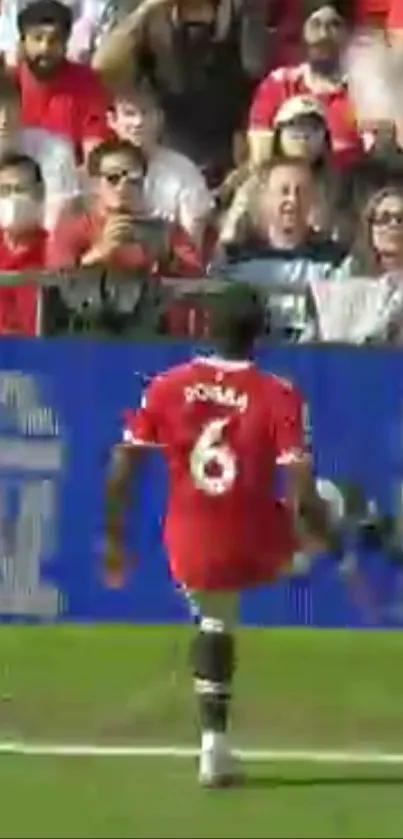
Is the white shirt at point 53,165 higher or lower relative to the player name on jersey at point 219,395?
higher

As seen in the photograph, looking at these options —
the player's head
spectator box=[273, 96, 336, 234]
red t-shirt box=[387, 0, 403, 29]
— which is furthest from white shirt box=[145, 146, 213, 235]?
the player's head

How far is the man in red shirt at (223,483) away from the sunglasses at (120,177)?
150 inches

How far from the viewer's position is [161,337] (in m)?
9.68

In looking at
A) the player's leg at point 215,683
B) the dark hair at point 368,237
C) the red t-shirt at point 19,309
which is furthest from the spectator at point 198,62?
the player's leg at point 215,683

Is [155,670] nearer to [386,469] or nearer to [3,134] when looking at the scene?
[386,469]

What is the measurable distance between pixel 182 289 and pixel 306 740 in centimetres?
298

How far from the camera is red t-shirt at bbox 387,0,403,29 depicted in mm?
10766

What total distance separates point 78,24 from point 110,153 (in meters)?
0.81

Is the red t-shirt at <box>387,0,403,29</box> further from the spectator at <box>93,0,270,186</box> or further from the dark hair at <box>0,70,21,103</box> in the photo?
the dark hair at <box>0,70,21,103</box>

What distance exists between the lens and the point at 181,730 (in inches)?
303

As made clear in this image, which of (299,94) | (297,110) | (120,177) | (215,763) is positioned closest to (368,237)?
(297,110)

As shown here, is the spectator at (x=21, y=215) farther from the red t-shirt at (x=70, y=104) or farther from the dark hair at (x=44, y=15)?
the dark hair at (x=44, y=15)

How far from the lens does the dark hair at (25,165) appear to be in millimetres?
10633

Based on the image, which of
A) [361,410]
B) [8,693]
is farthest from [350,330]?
[8,693]
